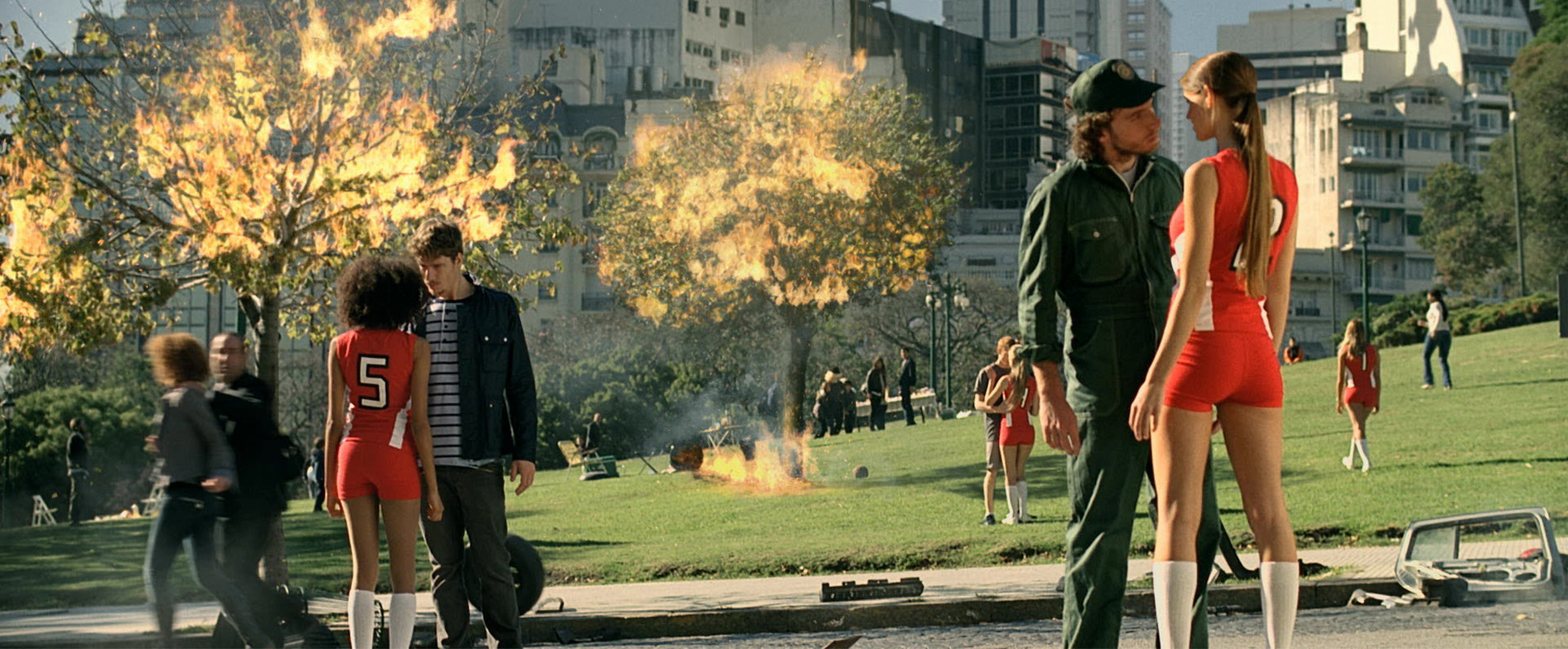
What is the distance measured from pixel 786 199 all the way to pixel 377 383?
11095 millimetres

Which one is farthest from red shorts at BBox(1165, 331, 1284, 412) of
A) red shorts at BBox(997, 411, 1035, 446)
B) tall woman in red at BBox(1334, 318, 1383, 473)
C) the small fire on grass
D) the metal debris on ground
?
the small fire on grass

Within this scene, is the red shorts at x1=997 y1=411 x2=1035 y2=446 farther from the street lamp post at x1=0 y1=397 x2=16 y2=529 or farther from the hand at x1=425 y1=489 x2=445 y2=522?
the street lamp post at x1=0 y1=397 x2=16 y2=529

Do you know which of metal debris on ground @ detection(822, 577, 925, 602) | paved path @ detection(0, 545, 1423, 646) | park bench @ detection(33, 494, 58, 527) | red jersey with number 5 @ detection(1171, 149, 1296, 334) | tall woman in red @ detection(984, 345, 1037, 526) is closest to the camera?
red jersey with number 5 @ detection(1171, 149, 1296, 334)

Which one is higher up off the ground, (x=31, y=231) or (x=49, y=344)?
(x=31, y=231)

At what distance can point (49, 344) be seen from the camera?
12172 mm

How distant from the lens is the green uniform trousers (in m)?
4.60

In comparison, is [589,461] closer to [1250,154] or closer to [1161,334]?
[1161,334]

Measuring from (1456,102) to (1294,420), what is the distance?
47.8 m

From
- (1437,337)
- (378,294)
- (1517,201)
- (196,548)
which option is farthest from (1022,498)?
(1517,201)

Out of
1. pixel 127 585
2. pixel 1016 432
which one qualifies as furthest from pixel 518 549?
pixel 127 585

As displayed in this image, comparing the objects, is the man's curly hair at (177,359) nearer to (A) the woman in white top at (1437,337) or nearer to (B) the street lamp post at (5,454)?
(B) the street lamp post at (5,454)

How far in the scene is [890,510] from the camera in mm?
16422

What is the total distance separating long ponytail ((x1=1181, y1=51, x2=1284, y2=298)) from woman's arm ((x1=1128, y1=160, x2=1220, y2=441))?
11cm

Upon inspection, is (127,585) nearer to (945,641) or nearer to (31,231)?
(31,231)
